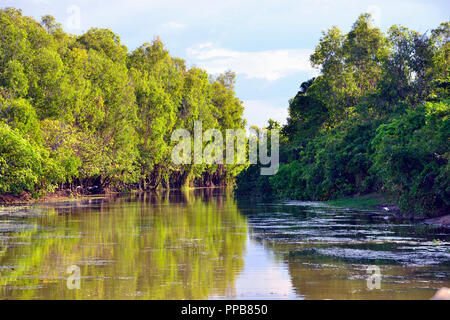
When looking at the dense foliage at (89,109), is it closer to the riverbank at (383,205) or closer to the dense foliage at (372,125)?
the dense foliage at (372,125)

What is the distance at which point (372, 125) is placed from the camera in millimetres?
46219

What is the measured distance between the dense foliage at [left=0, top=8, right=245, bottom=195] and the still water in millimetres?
22094

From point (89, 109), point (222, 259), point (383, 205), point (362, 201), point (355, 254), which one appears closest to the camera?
point (222, 259)

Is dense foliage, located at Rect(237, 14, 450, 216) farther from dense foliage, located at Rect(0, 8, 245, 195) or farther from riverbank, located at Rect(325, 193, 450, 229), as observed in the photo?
dense foliage, located at Rect(0, 8, 245, 195)

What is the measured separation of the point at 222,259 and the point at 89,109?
5061 cm

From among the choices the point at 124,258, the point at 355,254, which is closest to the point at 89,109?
the point at 124,258

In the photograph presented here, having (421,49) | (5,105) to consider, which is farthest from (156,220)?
(421,49)

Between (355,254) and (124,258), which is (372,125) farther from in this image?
(124,258)

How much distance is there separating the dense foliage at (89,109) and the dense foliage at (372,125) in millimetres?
15777

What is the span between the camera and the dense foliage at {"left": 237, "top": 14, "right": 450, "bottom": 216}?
2997 cm

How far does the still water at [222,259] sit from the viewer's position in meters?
13.6

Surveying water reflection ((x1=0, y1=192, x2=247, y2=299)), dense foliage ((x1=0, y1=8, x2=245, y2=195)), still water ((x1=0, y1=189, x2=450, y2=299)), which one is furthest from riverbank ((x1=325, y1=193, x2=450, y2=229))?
dense foliage ((x1=0, y1=8, x2=245, y2=195))

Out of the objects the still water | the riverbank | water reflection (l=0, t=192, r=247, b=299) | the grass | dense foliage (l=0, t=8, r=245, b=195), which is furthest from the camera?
dense foliage (l=0, t=8, r=245, b=195)
